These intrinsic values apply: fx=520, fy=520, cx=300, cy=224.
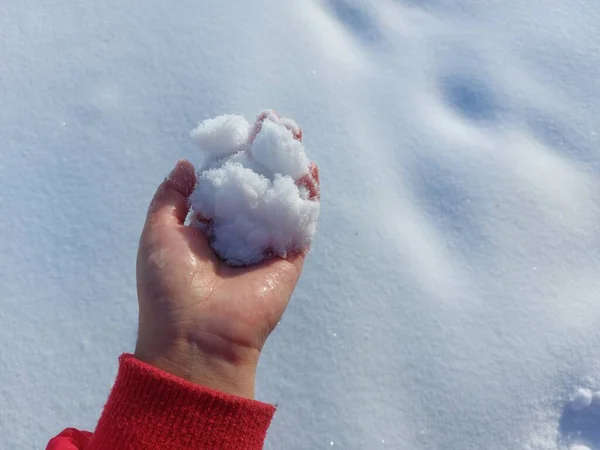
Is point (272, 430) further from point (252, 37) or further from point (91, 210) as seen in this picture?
point (252, 37)

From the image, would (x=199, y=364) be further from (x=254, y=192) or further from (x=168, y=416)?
(x=254, y=192)

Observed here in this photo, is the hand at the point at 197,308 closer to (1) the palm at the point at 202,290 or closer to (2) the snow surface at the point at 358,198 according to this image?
(1) the palm at the point at 202,290

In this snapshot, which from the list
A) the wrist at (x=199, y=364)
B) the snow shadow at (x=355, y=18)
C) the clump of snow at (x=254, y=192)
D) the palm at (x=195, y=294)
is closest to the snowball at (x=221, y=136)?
the clump of snow at (x=254, y=192)

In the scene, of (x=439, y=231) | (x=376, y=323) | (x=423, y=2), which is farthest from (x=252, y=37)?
(x=376, y=323)

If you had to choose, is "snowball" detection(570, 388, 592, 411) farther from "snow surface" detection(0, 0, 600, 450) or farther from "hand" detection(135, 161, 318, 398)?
"hand" detection(135, 161, 318, 398)

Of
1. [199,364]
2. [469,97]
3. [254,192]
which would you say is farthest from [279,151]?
[469,97]

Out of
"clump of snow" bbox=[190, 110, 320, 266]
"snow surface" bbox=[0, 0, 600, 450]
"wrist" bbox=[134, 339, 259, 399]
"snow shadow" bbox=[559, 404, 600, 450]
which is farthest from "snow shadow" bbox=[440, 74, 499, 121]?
"wrist" bbox=[134, 339, 259, 399]
